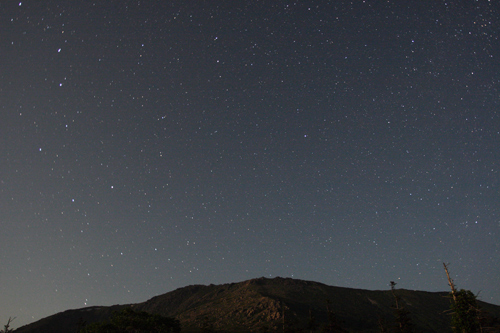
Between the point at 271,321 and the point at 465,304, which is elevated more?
the point at 465,304

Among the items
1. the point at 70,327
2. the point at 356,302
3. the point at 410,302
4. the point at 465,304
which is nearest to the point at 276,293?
the point at 356,302

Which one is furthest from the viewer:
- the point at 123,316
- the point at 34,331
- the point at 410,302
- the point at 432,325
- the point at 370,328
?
the point at 410,302

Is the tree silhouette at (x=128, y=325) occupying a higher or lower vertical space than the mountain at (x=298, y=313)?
higher

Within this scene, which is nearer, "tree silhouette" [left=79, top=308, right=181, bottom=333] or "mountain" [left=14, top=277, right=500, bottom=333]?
"tree silhouette" [left=79, top=308, right=181, bottom=333]

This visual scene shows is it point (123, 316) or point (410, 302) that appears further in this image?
point (410, 302)

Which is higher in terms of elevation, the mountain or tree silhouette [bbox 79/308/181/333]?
tree silhouette [bbox 79/308/181/333]

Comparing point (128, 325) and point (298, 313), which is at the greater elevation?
point (128, 325)

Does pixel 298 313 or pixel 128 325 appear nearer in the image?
pixel 128 325

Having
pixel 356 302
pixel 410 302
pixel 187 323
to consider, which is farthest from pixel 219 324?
pixel 410 302

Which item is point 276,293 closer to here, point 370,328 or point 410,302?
point 370,328

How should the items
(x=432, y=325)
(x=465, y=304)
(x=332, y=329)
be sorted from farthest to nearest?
(x=432, y=325)
(x=332, y=329)
(x=465, y=304)

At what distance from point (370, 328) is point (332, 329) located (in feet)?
278

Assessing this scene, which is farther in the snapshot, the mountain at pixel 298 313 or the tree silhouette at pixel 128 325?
the mountain at pixel 298 313

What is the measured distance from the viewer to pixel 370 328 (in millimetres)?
142375
